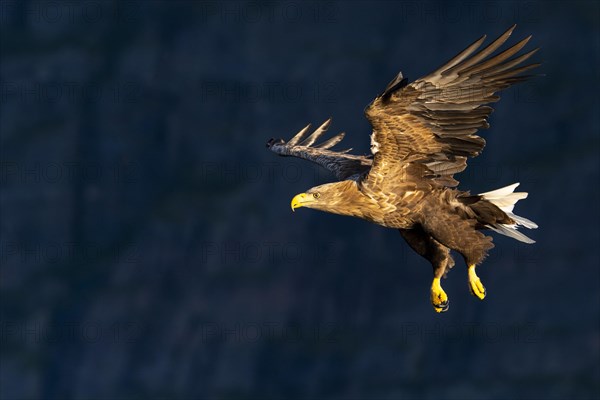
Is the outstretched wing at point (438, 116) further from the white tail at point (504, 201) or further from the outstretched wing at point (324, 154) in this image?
the outstretched wing at point (324, 154)

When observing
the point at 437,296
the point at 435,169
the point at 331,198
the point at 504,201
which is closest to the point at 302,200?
the point at 331,198

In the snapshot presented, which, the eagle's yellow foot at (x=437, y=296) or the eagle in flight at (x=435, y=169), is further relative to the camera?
the eagle's yellow foot at (x=437, y=296)

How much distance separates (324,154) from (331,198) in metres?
2.25

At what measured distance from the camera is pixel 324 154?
14.5 m

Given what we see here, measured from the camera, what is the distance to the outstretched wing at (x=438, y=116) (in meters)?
11.4

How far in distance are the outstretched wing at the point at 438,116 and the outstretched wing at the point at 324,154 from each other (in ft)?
4.00

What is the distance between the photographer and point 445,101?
460 inches

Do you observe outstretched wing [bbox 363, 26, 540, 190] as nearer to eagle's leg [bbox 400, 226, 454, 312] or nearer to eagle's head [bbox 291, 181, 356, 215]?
eagle's head [bbox 291, 181, 356, 215]

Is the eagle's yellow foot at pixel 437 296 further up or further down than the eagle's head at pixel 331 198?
further down

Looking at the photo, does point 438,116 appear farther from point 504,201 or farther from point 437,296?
point 437,296

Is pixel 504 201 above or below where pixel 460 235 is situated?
above

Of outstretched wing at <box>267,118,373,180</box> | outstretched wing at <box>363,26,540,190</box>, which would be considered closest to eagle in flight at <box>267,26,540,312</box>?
outstretched wing at <box>363,26,540,190</box>

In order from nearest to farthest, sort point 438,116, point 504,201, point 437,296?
point 438,116
point 504,201
point 437,296

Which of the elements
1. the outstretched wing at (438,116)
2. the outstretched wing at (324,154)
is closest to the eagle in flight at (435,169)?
the outstretched wing at (438,116)
